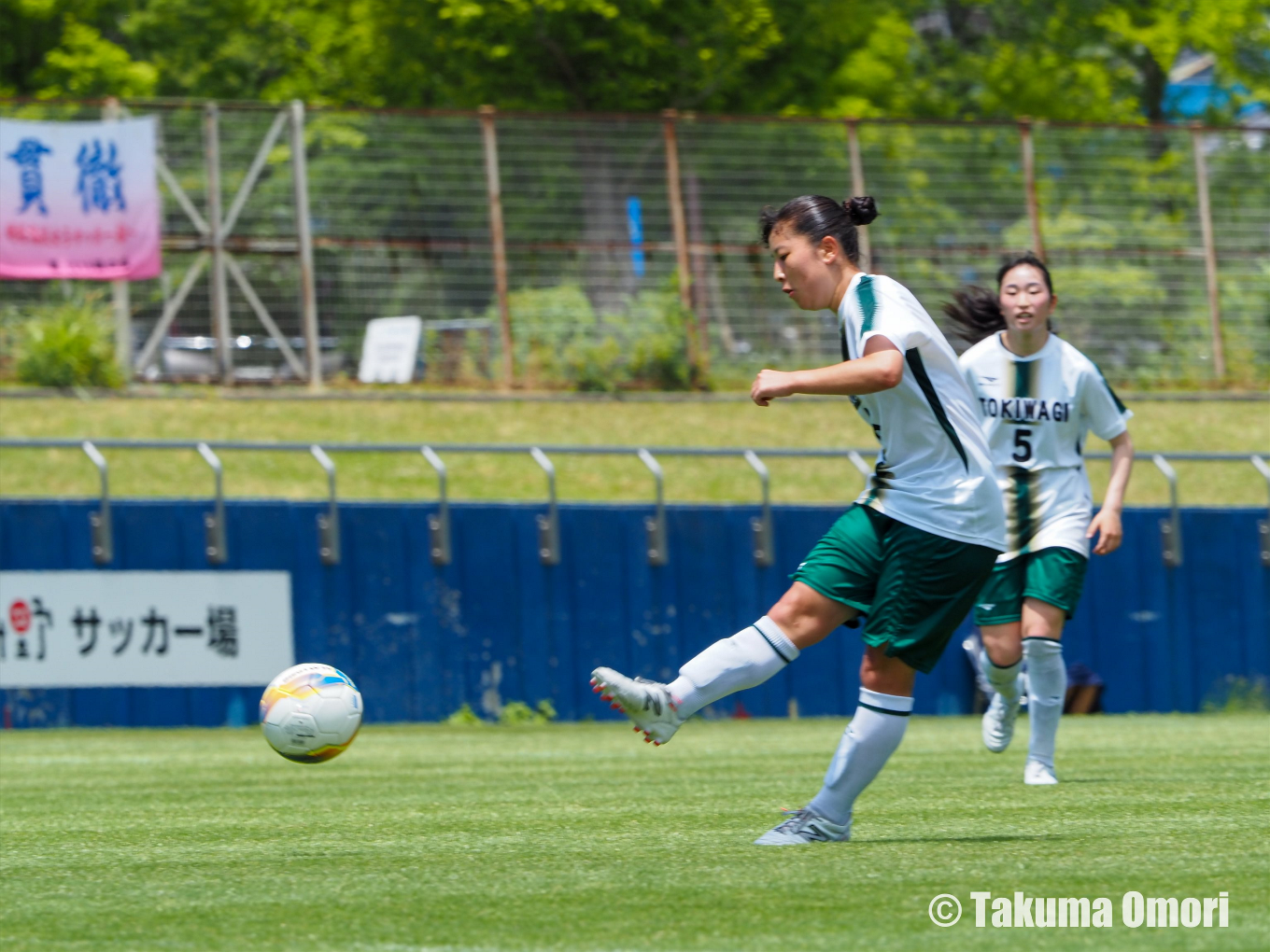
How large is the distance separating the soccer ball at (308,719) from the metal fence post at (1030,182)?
59.6 feet

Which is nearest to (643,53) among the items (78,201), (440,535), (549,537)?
(78,201)

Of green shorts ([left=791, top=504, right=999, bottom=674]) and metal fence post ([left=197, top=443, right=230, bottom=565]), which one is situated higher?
metal fence post ([left=197, top=443, right=230, bottom=565])

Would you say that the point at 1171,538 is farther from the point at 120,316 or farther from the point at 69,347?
the point at 69,347

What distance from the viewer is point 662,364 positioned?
2262 centimetres

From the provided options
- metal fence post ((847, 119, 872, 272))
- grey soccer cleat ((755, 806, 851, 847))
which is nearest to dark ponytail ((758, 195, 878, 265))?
grey soccer cleat ((755, 806, 851, 847))

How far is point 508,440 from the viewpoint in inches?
827

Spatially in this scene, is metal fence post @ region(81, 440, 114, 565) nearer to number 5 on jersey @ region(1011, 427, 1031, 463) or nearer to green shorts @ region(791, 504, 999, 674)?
number 5 on jersey @ region(1011, 427, 1031, 463)

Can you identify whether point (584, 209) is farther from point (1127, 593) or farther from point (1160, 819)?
point (1160, 819)

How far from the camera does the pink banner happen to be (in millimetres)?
20344

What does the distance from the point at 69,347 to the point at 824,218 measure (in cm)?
1781

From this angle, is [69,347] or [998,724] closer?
[998,724]

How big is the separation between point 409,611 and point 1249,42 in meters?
25.4

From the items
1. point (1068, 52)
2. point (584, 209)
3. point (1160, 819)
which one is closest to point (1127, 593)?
point (584, 209)

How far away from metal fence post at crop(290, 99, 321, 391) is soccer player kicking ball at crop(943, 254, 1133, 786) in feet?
47.8
